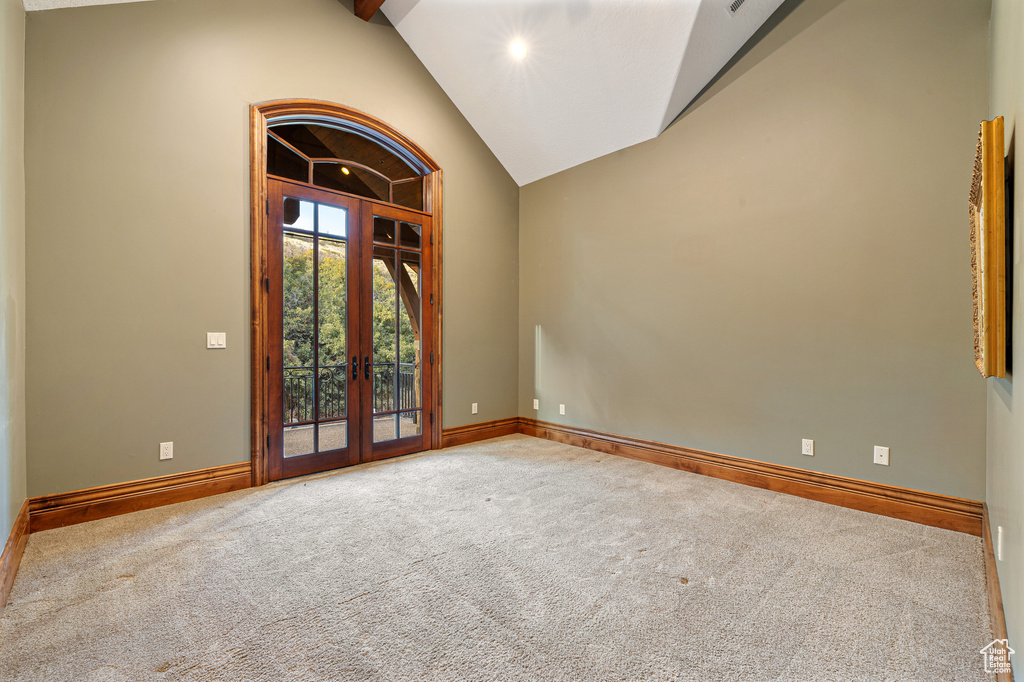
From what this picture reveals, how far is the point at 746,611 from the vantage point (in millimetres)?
1846

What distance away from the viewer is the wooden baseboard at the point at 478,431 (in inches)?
185

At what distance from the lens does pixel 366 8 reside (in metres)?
3.96

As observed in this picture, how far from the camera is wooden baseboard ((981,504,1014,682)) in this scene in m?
1.58

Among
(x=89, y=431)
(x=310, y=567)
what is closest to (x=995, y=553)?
(x=310, y=567)

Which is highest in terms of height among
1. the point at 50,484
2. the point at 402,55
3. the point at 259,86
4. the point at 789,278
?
the point at 402,55

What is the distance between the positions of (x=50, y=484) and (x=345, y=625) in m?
2.24

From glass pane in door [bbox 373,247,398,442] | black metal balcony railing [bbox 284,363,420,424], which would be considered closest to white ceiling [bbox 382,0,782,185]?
glass pane in door [bbox 373,247,398,442]

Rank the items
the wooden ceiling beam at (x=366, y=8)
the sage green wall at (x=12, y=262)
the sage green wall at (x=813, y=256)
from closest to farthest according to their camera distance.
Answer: the sage green wall at (x=12, y=262) → the sage green wall at (x=813, y=256) → the wooden ceiling beam at (x=366, y=8)

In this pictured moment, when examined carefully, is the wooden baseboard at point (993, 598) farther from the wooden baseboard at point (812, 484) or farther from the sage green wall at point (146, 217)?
the sage green wall at point (146, 217)

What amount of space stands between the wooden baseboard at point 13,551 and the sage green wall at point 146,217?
0.25m

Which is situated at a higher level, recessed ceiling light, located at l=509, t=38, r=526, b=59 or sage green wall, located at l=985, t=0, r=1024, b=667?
recessed ceiling light, located at l=509, t=38, r=526, b=59

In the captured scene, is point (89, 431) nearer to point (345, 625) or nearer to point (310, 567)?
point (310, 567)

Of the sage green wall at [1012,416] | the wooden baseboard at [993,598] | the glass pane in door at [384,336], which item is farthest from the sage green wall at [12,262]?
the wooden baseboard at [993,598]

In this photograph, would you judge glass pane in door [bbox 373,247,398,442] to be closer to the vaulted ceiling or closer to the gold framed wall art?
the vaulted ceiling
